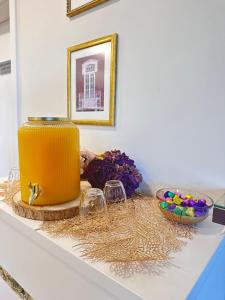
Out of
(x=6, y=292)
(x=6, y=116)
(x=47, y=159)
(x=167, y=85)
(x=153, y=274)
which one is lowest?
(x=6, y=292)

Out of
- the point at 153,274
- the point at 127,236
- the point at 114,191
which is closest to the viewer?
the point at 153,274

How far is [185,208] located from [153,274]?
0.69ft

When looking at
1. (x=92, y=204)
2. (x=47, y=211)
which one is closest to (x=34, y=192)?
(x=47, y=211)

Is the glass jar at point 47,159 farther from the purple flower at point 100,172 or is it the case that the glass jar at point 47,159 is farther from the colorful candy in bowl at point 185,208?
the colorful candy in bowl at point 185,208

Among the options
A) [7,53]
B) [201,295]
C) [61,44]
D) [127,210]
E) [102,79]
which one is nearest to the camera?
[201,295]

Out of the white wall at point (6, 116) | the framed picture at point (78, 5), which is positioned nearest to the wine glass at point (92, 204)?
the framed picture at point (78, 5)

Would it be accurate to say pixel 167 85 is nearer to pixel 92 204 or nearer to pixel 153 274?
pixel 92 204

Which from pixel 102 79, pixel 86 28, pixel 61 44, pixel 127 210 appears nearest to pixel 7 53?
pixel 61 44

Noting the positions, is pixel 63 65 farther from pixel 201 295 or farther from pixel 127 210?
pixel 201 295

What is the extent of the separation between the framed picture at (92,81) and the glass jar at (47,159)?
0.30 metres

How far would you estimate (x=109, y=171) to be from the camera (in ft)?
2.29

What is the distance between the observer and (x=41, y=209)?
566mm

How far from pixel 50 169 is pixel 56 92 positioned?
2.09 feet

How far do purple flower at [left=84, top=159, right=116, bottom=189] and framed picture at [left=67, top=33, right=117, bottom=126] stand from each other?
0.71 ft
